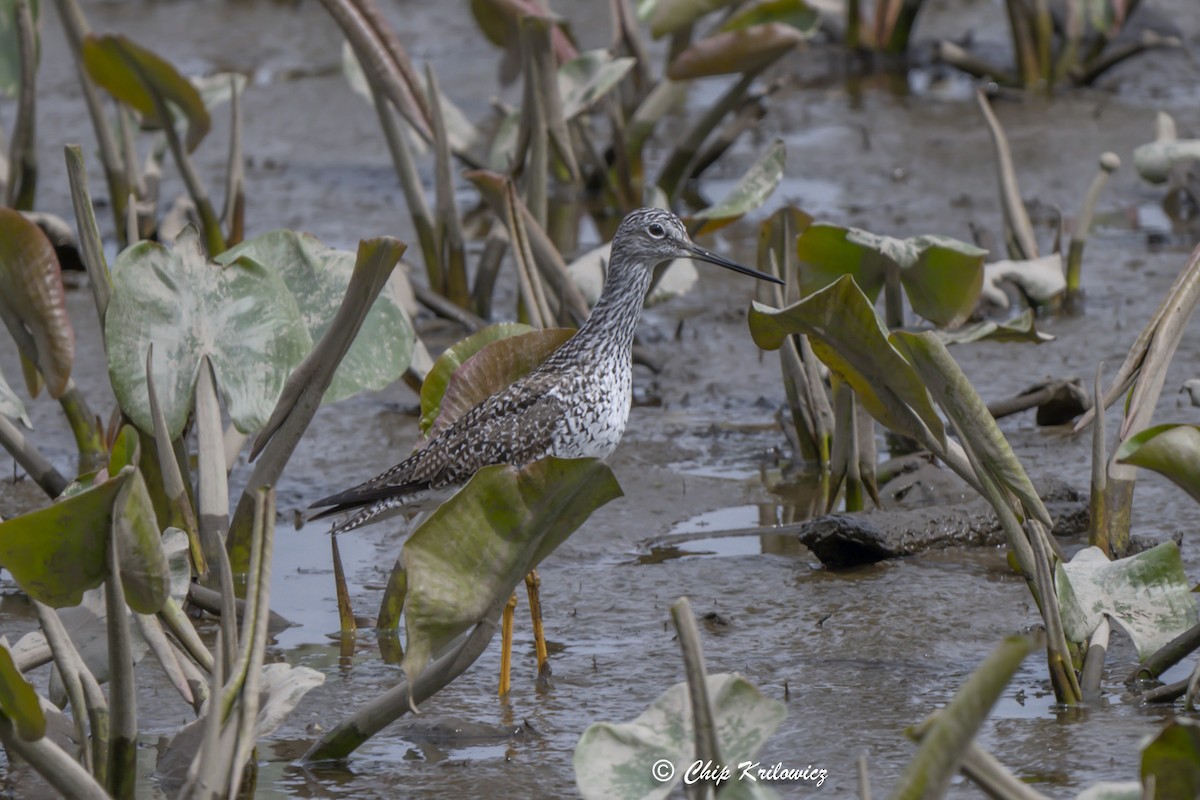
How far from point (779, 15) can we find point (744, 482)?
262 centimetres

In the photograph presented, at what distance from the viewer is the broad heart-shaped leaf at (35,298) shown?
4352mm

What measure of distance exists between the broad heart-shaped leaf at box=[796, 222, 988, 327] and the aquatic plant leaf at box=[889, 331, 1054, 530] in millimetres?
1448

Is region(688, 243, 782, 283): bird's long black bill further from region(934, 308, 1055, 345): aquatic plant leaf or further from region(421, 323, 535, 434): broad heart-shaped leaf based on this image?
region(421, 323, 535, 434): broad heart-shaped leaf

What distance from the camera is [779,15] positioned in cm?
774

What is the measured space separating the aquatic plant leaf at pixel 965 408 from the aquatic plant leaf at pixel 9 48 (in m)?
4.97

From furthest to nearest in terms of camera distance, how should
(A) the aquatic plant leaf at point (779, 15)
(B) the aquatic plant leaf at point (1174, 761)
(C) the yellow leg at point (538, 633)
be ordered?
1. (A) the aquatic plant leaf at point (779, 15)
2. (C) the yellow leg at point (538, 633)
3. (B) the aquatic plant leaf at point (1174, 761)

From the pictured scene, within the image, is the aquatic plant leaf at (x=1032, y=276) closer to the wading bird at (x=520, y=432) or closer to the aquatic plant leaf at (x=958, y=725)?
the wading bird at (x=520, y=432)

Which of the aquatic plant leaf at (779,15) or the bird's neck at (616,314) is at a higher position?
the aquatic plant leaf at (779,15)

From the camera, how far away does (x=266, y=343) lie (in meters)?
4.50

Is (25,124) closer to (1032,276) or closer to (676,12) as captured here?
(676,12)

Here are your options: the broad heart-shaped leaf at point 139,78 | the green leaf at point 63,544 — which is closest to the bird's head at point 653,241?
the broad heart-shaped leaf at point 139,78

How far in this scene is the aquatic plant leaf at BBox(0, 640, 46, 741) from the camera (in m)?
3.00

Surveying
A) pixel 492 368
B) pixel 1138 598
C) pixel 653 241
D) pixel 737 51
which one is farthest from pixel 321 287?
pixel 737 51

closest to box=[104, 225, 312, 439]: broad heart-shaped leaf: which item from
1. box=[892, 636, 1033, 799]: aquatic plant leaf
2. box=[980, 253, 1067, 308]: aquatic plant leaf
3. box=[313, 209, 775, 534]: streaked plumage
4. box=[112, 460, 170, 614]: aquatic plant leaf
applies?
box=[313, 209, 775, 534]: streaked plumage
